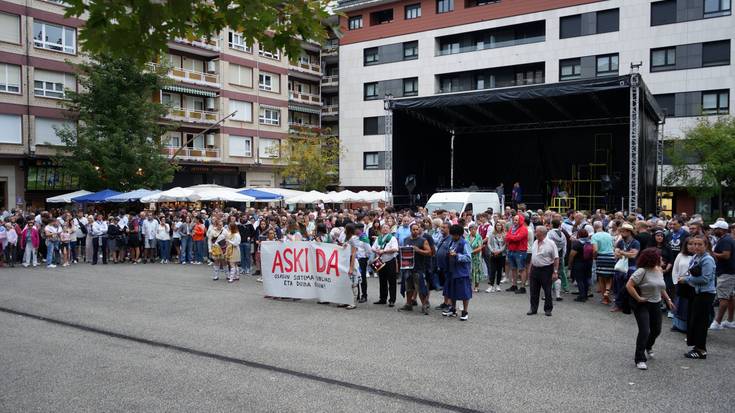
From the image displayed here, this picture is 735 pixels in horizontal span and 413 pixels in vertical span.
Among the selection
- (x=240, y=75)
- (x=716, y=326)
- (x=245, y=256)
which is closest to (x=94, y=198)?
(x=245, y=256)

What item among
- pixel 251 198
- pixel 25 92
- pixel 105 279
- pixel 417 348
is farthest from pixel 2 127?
pixel 417 348

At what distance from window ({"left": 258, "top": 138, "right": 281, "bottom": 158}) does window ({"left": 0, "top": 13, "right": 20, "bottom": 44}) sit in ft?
65.7

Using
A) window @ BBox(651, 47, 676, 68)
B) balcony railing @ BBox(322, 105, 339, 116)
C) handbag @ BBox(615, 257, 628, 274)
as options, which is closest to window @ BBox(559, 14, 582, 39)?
window @ BBox(651, 47, 676, 68)

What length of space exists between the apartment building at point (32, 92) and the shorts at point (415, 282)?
3112 centimetres

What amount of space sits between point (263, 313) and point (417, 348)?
3872 mm

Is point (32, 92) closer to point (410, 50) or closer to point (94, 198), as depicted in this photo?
point (94, 198)

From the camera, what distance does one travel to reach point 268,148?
164ft

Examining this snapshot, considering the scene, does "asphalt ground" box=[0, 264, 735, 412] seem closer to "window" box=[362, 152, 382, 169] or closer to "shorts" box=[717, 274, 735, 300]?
"shorts" box=[717, 274, 735, 300]

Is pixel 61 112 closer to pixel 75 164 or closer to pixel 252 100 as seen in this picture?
pixel 75 164

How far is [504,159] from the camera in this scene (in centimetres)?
3347

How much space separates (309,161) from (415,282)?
35.9 metres

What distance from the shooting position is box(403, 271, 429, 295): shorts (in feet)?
36.7

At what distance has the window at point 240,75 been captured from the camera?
1891 inches

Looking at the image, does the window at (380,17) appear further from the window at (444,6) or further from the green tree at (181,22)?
the green tree at (181,22)
